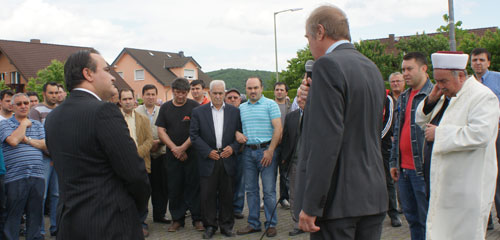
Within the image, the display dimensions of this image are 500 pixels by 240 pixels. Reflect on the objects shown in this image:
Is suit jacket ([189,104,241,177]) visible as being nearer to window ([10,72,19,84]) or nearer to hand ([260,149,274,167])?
hand ([260,149,274,167])

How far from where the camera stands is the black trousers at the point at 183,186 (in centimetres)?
727

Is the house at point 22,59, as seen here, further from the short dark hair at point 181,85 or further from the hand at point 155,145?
the short dark hair at point 181,85

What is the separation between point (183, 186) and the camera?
7.40 m

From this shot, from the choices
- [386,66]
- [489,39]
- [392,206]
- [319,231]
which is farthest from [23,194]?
[386,66]

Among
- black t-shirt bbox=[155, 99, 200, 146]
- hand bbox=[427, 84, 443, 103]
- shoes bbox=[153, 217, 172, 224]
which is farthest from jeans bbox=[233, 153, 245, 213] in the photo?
hand bbox=[427, 84, 443, 103]

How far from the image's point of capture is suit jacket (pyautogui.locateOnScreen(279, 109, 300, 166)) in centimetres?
666

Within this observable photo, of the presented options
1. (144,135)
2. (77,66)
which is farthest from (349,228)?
(144,135)

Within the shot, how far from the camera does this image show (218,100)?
272 inches

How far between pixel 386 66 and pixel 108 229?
43250 millimetres

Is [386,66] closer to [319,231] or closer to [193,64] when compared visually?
[193,64]

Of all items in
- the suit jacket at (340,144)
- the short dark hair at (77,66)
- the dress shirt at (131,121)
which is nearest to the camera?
the suit jacket at (340,144)

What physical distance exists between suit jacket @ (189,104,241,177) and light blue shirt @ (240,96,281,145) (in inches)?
6.4

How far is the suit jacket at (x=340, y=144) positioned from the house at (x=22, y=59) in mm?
42553

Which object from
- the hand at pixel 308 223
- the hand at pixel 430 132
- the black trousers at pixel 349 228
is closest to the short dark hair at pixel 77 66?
the hand at pixel 308 223
